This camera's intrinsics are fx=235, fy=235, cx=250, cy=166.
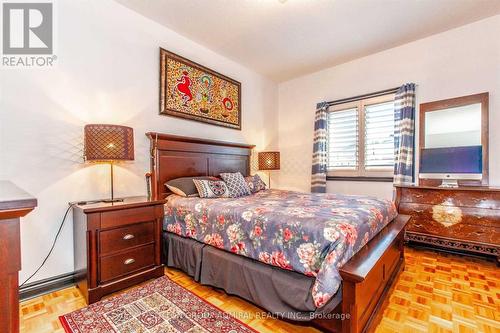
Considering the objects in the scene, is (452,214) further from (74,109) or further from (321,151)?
(74,109)

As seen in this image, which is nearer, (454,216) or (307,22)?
(454,216)

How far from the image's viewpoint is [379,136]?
3.52 metres

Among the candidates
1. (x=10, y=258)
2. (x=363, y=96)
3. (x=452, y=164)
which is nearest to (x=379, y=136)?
(x=363, y=96)

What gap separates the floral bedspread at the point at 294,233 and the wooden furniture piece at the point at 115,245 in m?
0.32

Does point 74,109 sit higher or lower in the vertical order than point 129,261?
higher

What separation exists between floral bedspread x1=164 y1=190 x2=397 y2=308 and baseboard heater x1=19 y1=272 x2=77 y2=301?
1038 millimetres

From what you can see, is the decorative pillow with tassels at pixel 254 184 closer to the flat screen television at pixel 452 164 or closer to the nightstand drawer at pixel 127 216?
the nightstand drawer at pixel 127 216

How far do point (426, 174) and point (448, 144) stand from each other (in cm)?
45

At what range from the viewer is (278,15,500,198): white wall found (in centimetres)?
275

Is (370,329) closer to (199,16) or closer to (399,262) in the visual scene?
(399,262)

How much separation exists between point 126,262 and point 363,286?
176cm

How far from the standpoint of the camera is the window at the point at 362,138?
345 cm

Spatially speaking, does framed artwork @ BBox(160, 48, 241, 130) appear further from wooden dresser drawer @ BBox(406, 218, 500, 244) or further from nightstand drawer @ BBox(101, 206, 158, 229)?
wooden dresser drawer @ BBox(406, 218, 500, 244)

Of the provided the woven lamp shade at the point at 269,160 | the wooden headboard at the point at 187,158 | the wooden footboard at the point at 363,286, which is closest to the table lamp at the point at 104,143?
the wooden headboard at the point at 187,158
